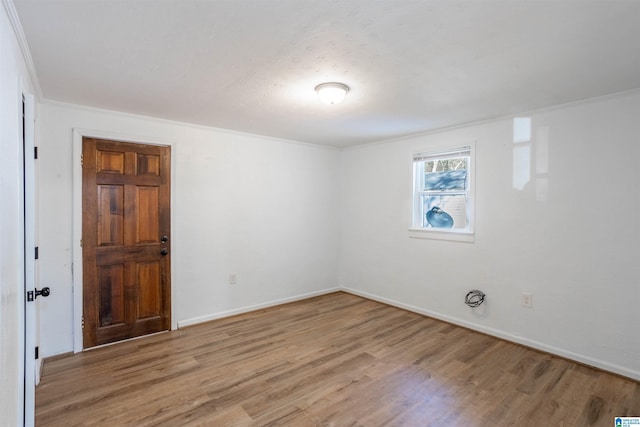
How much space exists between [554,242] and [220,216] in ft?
12.0

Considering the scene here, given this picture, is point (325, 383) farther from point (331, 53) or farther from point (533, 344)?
point (331, 53)

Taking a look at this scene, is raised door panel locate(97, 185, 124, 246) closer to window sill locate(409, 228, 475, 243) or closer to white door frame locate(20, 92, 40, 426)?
white door frame locate(20, 92, 40, 426)

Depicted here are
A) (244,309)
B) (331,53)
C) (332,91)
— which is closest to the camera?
(331,53)

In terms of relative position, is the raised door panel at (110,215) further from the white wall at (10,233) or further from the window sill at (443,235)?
the window sill at (443,235)

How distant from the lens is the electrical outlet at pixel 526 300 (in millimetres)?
3216

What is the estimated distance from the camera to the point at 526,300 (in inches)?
128

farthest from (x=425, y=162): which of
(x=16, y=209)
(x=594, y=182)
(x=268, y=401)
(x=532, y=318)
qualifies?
(x=16, y=209)

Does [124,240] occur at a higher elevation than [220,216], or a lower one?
lower

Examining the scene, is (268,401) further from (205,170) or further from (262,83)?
(205,170)

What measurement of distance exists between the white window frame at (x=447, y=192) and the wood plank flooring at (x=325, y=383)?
113 centimetres

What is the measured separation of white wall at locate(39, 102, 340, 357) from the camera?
117 inches

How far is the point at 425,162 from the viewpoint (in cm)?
420

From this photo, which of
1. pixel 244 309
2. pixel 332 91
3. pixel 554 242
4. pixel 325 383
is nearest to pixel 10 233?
pixel 332 91

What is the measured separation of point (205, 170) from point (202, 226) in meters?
0.68
